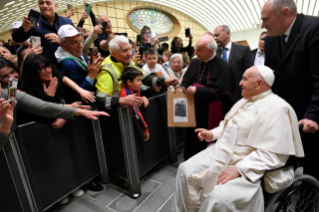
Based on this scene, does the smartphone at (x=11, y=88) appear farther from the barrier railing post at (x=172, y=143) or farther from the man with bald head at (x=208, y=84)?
the barrier railing post at (x=172, y=143)

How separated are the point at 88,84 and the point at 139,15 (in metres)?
13.3

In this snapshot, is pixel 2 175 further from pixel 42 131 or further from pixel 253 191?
pixel 253 191

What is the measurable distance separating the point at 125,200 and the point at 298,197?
174 cm

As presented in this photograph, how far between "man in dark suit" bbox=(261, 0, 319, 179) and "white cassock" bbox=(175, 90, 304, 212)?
265 mm

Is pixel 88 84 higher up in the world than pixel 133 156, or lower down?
higher up

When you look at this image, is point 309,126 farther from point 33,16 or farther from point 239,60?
point 33,16

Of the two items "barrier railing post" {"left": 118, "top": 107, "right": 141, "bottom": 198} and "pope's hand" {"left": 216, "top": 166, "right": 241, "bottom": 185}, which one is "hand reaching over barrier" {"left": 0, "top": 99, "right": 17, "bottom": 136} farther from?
"pope's hand" {"left": 216, "top": 166, "right": 241, "bottom": 185}

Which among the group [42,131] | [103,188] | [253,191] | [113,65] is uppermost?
[113,65]

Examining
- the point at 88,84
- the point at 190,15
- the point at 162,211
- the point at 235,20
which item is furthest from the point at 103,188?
the point at 235,20

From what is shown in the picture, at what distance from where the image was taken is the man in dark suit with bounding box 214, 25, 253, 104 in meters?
2.89

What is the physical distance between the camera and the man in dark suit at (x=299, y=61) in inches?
56.2

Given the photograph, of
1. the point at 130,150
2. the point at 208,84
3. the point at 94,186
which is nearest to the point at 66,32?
the point at 130,150

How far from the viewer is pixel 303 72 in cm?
154

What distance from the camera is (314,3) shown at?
1463 cm
